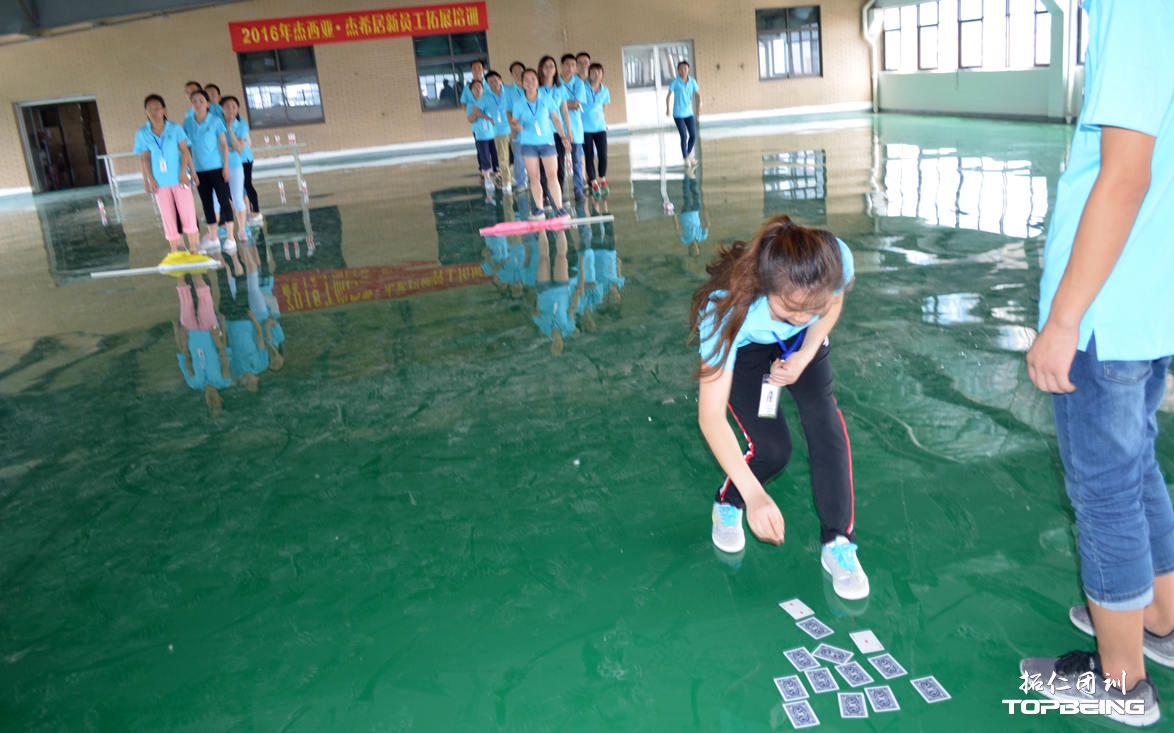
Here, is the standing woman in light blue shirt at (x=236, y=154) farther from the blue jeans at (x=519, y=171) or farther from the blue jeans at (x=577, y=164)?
the blue jeans at (x=577, y=164)

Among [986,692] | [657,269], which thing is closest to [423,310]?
[657,269]

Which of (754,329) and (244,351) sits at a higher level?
(754,329)

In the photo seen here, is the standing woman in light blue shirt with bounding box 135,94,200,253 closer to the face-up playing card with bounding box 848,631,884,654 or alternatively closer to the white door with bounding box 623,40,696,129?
the face-up playing card with bounding box 848,631,884,654

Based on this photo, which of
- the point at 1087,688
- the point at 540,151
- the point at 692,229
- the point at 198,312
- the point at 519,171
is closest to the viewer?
the point at 1087,688

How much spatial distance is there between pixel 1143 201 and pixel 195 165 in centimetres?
991

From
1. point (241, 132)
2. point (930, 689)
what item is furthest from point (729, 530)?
point (241, 132)

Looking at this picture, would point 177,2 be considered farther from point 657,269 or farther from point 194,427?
point 194,427

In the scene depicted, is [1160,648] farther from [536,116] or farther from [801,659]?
[536,116]

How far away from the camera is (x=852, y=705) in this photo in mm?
2059

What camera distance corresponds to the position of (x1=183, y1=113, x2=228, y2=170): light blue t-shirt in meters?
9.65

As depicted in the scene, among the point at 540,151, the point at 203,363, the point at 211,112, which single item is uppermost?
the point at 211,112

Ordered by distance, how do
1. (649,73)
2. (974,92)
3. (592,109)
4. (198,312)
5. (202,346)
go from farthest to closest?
(649,73), (974,92), (592,109), (198,312), (202,346)

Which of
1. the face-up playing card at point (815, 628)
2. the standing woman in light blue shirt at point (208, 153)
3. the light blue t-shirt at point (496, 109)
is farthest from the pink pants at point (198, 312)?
the light blue t-shirt at point (496, 109)

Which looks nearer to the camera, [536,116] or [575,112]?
[536,116]
